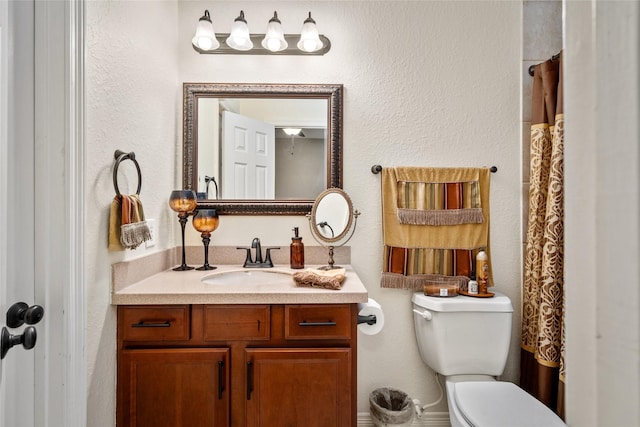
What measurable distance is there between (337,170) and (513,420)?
1.33m

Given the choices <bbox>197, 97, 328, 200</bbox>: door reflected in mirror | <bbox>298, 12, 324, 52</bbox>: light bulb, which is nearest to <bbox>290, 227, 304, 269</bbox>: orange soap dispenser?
<bbox>197, 97, 328, 200</bbox>: door reflected in mirror

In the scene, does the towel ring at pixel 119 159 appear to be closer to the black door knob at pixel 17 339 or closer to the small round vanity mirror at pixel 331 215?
the black door knob at pixel 17 339

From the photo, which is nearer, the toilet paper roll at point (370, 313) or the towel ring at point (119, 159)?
the towel ring at point (119, 159)

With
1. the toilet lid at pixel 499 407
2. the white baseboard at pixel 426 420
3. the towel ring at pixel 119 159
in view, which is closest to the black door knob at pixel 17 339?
the towel ring at pixel 119 159

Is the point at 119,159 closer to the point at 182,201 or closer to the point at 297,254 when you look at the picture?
the point at 182,201

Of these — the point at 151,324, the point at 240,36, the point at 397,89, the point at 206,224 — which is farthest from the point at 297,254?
the point at 240,36

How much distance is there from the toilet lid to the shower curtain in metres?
0.31

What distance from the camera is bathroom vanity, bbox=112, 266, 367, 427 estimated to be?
4.25 ft

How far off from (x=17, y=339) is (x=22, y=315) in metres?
0.06

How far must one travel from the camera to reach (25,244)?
941 millimetres

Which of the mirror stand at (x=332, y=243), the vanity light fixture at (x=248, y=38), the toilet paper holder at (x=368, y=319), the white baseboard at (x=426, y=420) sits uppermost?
the vanity light fixture at (x=248, y=38)

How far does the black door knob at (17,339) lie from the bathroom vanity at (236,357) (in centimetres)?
39

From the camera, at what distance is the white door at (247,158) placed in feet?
6.27

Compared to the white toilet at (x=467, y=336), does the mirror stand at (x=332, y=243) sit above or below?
above
